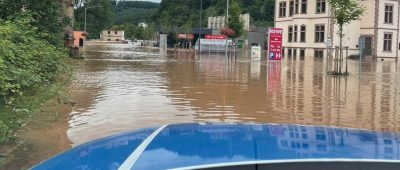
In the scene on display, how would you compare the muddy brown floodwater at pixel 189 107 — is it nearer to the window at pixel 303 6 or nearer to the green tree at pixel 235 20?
the green tree at pixel 235 20

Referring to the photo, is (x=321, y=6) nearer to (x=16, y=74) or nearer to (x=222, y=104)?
(x=222, y=104)

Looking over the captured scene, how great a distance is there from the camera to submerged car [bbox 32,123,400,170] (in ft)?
7.52

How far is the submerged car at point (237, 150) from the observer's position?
7.52 feet

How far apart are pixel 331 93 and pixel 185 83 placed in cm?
494

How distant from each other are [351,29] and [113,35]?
366 ft

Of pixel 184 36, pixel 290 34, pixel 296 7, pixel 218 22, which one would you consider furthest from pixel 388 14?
pixel 218 22

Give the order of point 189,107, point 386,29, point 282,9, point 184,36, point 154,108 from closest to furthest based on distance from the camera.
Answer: point 154,108
point 189,107
point 386,29
point 282,9
point 184,36

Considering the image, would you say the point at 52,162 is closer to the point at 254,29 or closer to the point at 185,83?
the point at 185,83

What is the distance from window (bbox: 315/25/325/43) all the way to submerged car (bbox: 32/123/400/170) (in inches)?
2291

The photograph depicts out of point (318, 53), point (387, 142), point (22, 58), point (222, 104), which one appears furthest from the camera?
point (318, 53)

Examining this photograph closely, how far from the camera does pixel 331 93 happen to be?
17.2 metres

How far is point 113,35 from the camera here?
162 metres

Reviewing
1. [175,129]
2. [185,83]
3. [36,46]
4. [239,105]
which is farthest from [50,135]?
[185,83]

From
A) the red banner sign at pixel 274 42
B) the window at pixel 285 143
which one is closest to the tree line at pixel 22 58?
the window at pixel 285 143
